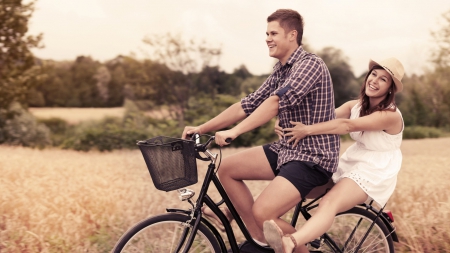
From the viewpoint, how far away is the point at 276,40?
9.92ft

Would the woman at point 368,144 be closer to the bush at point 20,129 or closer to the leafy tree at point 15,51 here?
the leafy tree at point 15,51

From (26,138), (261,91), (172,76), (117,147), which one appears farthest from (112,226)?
(172,76)

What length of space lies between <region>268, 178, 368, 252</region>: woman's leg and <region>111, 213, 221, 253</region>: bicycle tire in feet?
1.63

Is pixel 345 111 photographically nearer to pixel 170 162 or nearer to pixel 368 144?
pixel 368 144

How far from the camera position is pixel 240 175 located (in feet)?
10.6

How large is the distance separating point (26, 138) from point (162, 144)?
64.5ft

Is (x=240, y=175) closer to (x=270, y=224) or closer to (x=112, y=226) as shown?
(x=270, y=224)

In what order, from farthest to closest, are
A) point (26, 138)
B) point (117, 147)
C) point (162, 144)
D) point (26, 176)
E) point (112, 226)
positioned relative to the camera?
point (26, 138), point (117, 147), point (26, 176), point (112, 226), point (162, 144)

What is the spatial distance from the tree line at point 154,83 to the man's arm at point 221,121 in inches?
521

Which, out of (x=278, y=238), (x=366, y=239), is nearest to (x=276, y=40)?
(x=278, y=238)

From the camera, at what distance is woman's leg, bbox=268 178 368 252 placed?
9.45 feet

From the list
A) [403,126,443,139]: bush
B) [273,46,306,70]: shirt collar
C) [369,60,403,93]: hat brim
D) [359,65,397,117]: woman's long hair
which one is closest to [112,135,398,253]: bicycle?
[359,65,397,117]: woman's long hair

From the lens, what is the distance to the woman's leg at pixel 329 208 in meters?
2.88

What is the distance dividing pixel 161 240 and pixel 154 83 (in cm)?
2423
